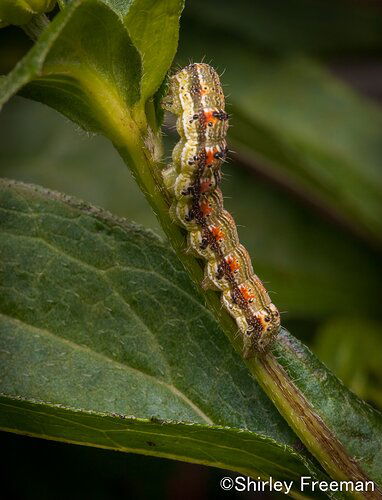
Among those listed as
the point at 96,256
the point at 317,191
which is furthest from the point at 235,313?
the point at 317,191

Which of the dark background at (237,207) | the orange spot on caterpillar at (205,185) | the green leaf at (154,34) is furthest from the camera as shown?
the dark background at (237,207)

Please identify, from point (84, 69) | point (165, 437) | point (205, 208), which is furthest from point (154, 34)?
point (165, 437)

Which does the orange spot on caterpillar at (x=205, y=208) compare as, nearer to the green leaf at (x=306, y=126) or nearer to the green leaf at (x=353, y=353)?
the green leaf at (x=353, y=353)

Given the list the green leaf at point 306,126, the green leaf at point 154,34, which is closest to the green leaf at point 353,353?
the green leaf at point 306,126

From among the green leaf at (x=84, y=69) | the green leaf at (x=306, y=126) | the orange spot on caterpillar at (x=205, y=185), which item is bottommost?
the green leaf at (x=84, y=69)

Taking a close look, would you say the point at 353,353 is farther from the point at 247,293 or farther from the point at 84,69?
the point at 84,69

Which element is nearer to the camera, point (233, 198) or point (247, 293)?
point (247, 293)
